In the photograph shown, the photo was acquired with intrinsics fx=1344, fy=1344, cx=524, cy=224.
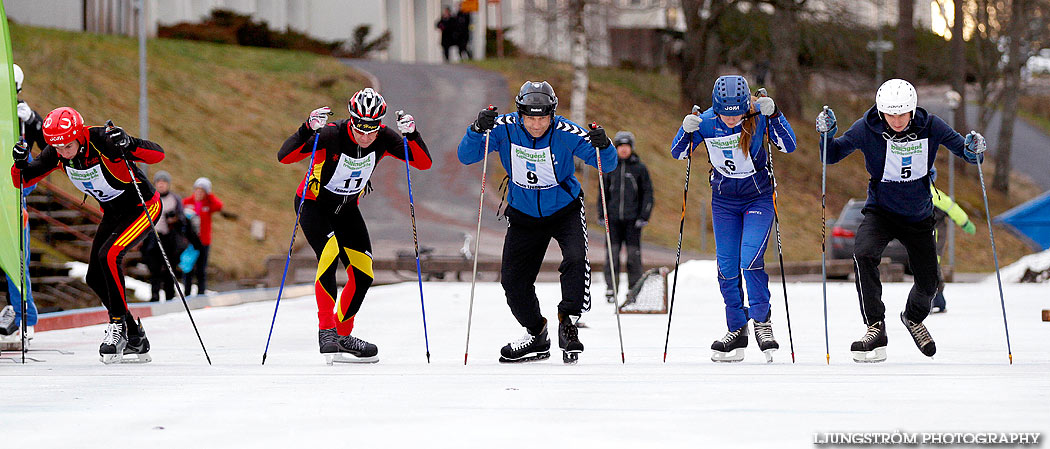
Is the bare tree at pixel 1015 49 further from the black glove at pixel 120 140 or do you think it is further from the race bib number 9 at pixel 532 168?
the black glove at pixel 120 140

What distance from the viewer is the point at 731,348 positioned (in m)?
8.84

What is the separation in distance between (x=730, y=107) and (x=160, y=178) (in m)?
10.4

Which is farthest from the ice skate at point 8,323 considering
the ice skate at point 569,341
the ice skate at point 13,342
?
the ice skate at point 569,341

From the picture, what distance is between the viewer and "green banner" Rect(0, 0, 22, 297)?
928cm

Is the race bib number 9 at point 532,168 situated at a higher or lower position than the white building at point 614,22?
lower

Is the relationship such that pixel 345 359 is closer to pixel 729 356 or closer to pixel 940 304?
pixel 729 356

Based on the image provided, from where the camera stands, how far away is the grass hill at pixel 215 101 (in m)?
27.9

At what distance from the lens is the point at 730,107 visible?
8688mm

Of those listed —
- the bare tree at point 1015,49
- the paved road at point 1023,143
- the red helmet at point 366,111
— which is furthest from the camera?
the paved road at point 1023,143

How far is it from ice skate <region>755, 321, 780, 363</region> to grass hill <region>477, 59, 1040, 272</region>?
21.1 meters

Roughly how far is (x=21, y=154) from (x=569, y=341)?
3.96 meters

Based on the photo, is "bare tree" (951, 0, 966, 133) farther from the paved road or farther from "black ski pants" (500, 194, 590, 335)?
"black ski pants" (500, 194, 590, 335)

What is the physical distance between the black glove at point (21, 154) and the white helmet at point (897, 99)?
5.72 m

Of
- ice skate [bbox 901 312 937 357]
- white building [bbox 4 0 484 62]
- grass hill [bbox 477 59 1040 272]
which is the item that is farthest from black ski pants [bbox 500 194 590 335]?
white building [bbox 4 0 484 62]
